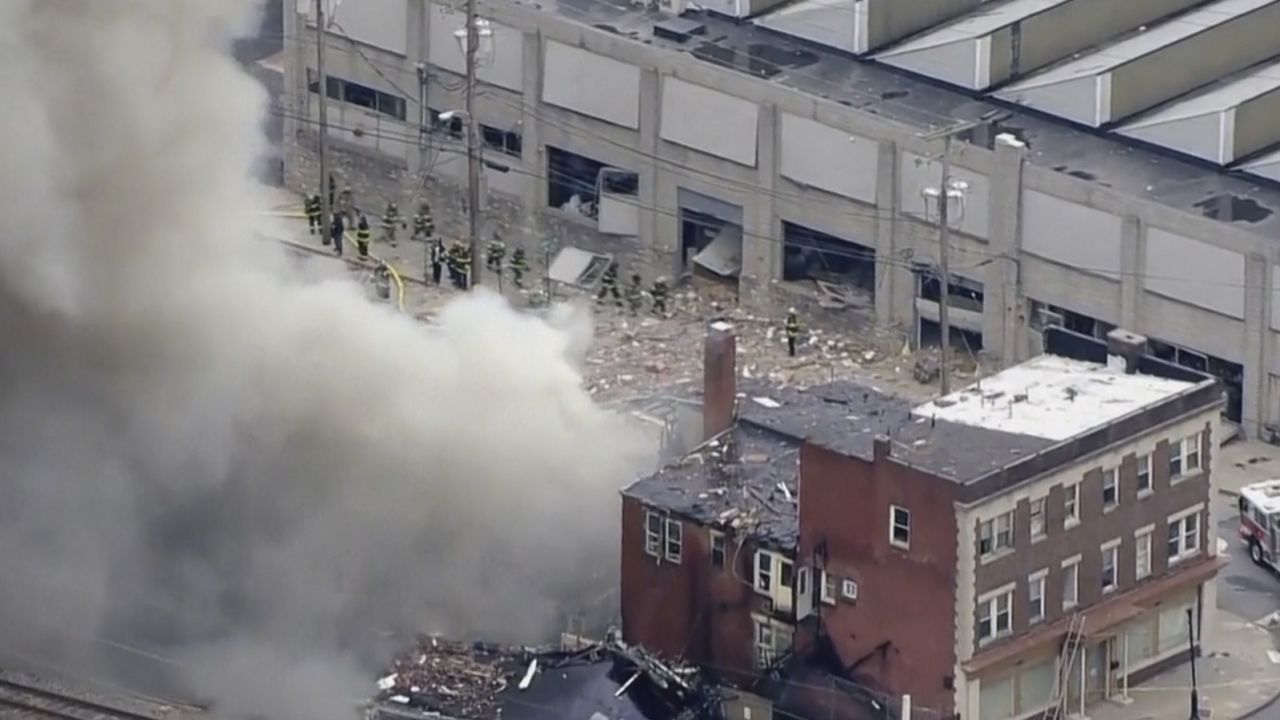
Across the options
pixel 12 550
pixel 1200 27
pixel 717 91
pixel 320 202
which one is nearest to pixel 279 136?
pixel 320 202

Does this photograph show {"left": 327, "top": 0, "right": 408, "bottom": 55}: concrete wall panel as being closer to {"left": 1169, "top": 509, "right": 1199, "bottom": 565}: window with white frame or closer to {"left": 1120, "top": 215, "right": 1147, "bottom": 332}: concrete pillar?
{"left": 1120, "top": 215, "right": 1147, "bottom": 332}: concrete pillar

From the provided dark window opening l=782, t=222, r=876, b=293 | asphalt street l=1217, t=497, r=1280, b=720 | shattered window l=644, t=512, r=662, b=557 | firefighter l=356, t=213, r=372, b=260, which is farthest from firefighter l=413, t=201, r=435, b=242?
shattered window l=644, t=512, r=662, b=557

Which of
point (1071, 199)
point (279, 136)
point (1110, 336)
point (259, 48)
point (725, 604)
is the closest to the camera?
point (725, 604)

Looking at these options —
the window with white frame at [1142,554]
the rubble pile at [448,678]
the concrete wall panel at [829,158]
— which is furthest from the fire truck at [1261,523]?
the rubble pile at [448,678]

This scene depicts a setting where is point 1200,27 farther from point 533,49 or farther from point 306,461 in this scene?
point 306,461

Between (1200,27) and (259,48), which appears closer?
(1200,27)

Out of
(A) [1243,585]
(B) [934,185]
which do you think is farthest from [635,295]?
(A) [1243,585]
